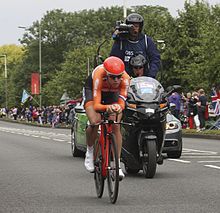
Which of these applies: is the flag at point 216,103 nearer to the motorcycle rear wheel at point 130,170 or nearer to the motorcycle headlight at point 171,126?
the motorcycle headlight at point 171,126

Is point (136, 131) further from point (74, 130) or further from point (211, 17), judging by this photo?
point (211, 17)

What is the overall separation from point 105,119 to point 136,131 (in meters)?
2.39

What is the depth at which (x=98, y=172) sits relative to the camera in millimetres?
9555

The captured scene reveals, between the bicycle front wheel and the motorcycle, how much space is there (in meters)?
2.26

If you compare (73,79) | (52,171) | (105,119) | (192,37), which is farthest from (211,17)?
(105,119)

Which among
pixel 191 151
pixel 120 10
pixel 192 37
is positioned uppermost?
pixel 120 10

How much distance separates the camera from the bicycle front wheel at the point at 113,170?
866cm

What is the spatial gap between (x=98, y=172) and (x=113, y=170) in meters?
0.64

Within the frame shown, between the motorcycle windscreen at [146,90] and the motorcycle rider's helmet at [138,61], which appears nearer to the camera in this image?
the motorcycle windscreen at [146,90]

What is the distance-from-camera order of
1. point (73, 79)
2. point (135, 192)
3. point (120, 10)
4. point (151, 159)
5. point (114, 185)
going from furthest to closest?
point (120, 10), point (73, 79), point (151, 159), point (135, 192), point (114, 185)

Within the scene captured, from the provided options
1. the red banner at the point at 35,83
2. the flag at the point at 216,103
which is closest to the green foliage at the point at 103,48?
the red banner at the point at 35,83

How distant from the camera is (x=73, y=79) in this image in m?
72.7

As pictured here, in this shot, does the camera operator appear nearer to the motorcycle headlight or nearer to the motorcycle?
the motorcycle

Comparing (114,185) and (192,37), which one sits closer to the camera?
(114,185)
